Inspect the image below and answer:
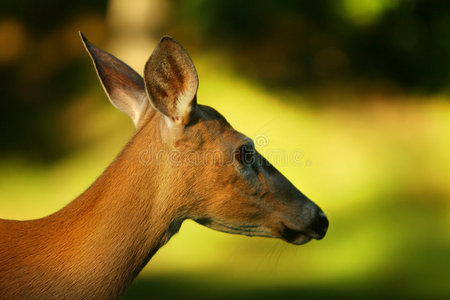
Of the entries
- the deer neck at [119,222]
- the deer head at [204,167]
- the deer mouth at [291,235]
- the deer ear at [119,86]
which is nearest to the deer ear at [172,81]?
the deer head at [204,167]

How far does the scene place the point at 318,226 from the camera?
2.26 m

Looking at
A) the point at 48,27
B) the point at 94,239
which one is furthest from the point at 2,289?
the point at 48,27

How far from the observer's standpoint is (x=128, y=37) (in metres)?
5.90

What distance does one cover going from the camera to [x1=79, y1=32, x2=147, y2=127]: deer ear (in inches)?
92.9

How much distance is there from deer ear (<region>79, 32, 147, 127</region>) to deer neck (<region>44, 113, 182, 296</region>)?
0.38 meters

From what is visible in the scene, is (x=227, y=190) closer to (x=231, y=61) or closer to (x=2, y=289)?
(x=2, y=289)

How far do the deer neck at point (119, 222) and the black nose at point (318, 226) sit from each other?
563mm

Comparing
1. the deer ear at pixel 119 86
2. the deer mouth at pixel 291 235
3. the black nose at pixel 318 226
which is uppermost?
the deer ear at pixel 119 86

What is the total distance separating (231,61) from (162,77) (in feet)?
13.1

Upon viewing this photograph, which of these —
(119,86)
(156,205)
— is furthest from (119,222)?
(119,86)

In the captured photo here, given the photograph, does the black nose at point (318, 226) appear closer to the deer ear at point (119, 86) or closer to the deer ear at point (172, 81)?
the deer ear at point (172, 81)

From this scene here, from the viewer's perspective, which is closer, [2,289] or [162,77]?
[2,289]

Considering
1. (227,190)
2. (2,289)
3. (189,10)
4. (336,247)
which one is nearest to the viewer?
(2,289)

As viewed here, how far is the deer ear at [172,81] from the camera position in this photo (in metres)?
1.93
